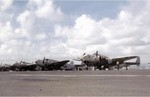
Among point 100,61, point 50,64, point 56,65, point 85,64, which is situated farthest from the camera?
point 50,64

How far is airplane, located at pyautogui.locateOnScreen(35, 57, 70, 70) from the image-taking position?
106438mm

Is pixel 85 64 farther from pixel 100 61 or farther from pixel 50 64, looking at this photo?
pixel 50 64

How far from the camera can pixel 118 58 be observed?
9744 cm

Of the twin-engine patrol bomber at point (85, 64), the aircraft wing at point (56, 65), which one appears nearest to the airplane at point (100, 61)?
the twin-engine patrol bomber at point (85, 64)

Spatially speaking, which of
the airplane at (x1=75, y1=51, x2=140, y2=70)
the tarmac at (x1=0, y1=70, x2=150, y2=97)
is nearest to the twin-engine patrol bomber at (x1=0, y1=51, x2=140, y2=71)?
the airplane at (x1=75, y1=51, x2=140, y2=70)

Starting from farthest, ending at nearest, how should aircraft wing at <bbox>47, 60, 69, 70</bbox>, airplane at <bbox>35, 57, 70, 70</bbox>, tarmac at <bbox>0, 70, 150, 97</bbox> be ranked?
airplane at <bbox>35, 57, 70, 70</bbox>, aircraft wing at <bbox>47, 60, 69, 70</bbox>, tarmac at <bbox>0, 70, 150, 97</bbox>

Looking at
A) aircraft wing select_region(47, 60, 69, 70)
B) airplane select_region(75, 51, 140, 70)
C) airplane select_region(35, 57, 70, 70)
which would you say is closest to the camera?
airplane select_region(75, 51, 140, 70)

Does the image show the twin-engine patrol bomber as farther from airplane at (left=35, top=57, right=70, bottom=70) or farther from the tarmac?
the tarmac

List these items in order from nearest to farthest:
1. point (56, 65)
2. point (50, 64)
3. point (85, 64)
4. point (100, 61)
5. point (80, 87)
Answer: point (80, 87), point (100, 61), point (85, 64), point (56, 65), point (50, 64)

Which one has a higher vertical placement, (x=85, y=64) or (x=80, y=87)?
(x=85, y=64)

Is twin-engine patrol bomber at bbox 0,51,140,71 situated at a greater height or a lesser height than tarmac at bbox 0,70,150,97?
greater

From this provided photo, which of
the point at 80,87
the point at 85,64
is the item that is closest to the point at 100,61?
the point at 85,64

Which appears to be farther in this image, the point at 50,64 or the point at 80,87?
the point at 50,64

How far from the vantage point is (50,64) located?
109 m
